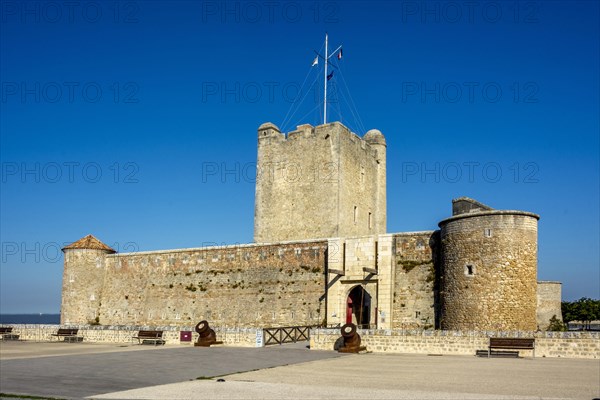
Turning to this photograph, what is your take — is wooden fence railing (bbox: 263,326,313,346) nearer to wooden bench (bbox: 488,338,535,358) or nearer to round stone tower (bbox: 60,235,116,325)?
wooden bench (bbox: 488,338,535,358)

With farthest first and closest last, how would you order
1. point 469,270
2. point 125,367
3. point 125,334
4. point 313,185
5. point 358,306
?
1. point 313,185
2. point 358,306
3. point 125,334
4. point 469,270
5. point 125,367

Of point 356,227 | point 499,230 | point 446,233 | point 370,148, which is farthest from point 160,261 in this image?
point 499,230

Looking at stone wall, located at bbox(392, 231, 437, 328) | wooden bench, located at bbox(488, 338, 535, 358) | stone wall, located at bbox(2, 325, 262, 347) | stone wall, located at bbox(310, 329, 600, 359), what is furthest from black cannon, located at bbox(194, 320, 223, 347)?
wooden bench, located at bbox(488, 338, 535, 358)

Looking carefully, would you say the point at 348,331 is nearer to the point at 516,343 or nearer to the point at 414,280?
the point at 516,343

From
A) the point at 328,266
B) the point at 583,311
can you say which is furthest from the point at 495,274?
the point at 583,311

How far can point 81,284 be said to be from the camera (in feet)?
113

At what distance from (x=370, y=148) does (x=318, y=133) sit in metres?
4.97

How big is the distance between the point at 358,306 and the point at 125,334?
33.0ft

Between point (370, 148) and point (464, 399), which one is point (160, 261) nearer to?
point (370, 148)

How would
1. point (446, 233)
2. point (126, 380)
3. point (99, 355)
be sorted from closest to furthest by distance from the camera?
point (126, 380) → point (99, 355) → point (446, 233)

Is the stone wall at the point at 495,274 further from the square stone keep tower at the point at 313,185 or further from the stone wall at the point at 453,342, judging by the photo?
the square stone keep tower at the point at 313,185

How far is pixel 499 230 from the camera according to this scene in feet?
68.2

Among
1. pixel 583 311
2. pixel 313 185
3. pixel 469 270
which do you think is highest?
pixel 313 185

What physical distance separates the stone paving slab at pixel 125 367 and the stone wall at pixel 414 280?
5.83 meters
